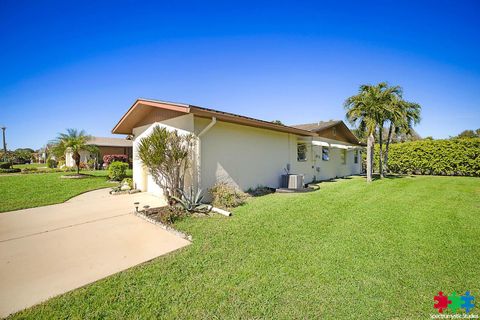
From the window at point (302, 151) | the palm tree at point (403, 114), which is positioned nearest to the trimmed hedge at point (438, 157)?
the palm tree at point (403, 114)

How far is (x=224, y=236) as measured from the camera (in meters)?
5.58

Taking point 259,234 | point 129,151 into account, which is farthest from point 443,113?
point 129,151

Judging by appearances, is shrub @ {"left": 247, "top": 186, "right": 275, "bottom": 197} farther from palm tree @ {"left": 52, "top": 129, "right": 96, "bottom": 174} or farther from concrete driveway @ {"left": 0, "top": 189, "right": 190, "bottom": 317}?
palm tree @ {"left": 52, "top": 129, "right": 96, "bottom": 174}

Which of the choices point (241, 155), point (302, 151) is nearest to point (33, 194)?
point (241, 155)

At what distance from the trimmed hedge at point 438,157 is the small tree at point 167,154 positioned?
23522 mm

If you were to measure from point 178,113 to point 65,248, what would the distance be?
6609 millimetres

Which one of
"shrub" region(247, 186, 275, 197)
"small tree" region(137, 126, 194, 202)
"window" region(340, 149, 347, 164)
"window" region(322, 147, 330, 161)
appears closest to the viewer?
"small tree" region(137, 126, 194, 202)

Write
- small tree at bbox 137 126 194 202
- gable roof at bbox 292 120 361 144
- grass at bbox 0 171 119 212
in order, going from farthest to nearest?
gable roof at bbox 292 120 361 144, grass at bbox 0 171 119 212, small tree at bbox 137 126 194 202

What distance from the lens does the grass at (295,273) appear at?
304 centimetres

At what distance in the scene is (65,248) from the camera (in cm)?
502

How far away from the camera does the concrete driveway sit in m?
3.61

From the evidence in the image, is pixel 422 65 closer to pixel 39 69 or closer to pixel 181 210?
pixel 181 210

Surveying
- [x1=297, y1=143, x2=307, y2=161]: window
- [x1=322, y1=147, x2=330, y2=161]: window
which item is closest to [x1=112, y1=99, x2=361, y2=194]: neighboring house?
[x1=297, y1=143, x2=307, y2=161]: window

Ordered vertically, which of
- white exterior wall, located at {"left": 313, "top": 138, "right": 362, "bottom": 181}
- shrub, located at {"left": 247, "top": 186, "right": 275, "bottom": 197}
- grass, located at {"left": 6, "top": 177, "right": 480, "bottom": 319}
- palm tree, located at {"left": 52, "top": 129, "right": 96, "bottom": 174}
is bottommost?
grass, located at {"left": 6, "top": 177, "right": 480, "bottom": 319}
